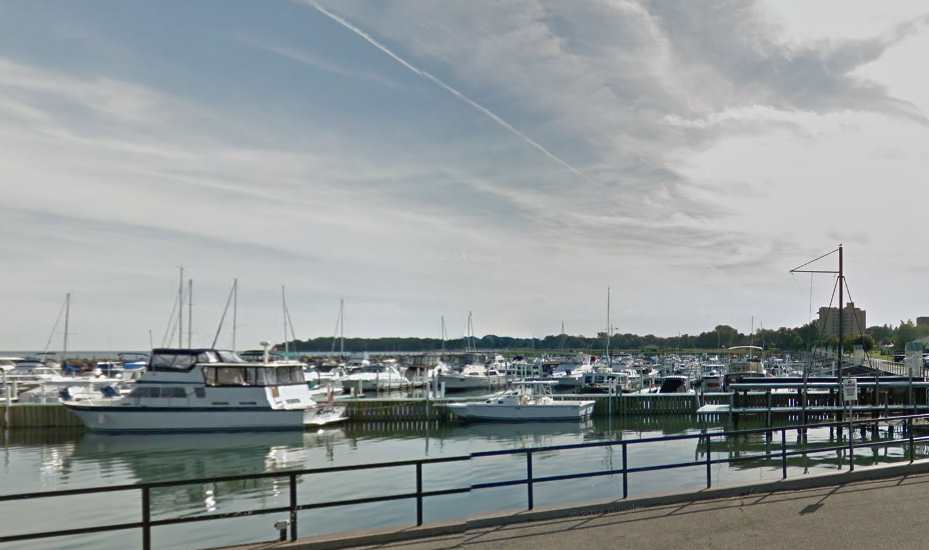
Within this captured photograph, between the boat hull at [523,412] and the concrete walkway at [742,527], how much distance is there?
3377 cm

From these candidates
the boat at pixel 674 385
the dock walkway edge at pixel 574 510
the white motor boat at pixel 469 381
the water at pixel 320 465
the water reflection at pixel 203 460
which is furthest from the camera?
the white motor boat at pixel 469 381

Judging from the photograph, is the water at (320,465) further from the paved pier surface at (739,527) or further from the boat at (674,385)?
the boat at (674,385)

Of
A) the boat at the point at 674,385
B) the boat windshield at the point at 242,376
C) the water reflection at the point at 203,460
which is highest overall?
the boat windshield at the point at 242,376

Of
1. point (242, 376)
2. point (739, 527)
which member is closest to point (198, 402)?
point (242, 376)

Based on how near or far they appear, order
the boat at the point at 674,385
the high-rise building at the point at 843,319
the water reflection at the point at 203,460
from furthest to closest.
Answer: the boat at the point at 674,385, the high-rise building at the point at 843,319, the water reflection at the point at 203,460

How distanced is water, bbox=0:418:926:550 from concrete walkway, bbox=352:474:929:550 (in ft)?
4.00

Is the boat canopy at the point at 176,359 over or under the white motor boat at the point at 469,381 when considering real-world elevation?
over

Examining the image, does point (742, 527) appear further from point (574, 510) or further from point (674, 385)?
point (674, 385)

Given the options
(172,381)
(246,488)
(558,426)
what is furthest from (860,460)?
(172,381)

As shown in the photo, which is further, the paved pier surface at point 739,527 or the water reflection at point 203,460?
the water reflection at point 203,460

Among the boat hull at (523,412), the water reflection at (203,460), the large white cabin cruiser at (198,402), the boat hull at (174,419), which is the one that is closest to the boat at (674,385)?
the boat hull at (523,412)

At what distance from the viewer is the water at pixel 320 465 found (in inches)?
735

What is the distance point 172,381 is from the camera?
4247cm

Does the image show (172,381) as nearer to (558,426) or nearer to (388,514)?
(558,426)
